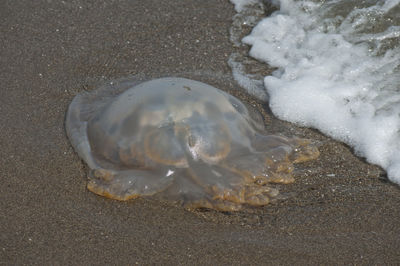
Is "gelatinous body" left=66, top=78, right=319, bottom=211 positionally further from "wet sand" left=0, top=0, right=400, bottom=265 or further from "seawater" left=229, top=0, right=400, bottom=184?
"seawater" left=229, top=0, right=400, bottom=184

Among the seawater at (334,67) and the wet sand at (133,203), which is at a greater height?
the seawater at (334,67)

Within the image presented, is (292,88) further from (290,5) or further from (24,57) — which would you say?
(24,57)

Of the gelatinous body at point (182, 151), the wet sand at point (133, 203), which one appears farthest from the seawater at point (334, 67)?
the gelatinous body at point (182, 151)

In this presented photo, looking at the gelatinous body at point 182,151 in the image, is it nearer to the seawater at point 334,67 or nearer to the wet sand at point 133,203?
the wet sand at point 133,203

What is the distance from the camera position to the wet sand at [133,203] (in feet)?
8.90

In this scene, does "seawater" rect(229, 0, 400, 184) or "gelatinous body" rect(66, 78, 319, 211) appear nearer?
"gelatinous body" rect(66, 78, 319, 211)

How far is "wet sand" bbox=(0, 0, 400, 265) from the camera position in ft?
8.90

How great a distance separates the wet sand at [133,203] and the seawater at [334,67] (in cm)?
15

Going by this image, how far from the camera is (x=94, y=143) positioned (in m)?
3.26

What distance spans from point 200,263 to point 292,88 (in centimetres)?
186

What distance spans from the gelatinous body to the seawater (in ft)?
1.89

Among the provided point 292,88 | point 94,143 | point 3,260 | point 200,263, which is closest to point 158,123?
point 94,143

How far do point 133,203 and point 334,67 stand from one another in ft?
7.23

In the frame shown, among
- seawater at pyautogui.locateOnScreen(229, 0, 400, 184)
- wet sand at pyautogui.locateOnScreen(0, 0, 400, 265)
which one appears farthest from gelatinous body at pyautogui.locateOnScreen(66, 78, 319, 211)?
seawater at pyautogui.locateOnScreen(229, 0, 400, 184)
